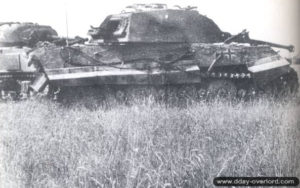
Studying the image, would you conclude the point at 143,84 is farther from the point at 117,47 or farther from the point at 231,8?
the point at 231,8

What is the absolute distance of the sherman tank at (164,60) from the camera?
7605 mm

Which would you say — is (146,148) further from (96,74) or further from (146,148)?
(96,74)

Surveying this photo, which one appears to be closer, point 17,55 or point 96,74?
point 96,74

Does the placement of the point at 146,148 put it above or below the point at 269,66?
below

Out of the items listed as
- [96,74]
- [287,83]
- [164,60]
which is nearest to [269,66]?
[287,83]

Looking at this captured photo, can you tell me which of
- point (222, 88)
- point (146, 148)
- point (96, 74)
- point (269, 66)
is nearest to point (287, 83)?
point (269, 66)

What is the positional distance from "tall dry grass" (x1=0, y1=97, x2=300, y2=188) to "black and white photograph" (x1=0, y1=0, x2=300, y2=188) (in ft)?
0.04

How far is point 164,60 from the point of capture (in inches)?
310

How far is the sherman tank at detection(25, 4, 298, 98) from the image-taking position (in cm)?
761

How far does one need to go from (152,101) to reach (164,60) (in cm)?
92

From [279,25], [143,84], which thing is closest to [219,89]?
[143,84]

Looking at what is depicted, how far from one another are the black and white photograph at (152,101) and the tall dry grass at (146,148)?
12 millimetres

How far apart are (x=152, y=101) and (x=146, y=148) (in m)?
2.33

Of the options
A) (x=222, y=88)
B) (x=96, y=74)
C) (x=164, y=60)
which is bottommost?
(x=222, y=88)
